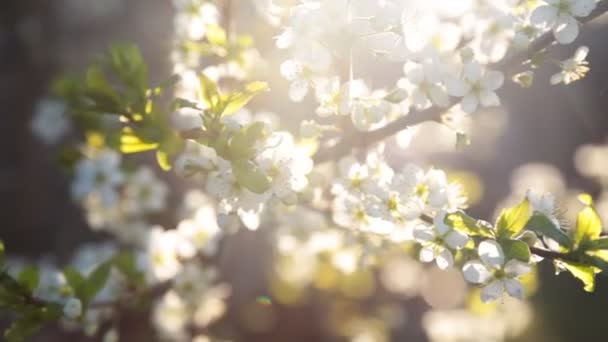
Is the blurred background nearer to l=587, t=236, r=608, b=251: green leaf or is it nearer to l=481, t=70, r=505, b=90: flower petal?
l=481, t=70, r=505, b=90: flower petal

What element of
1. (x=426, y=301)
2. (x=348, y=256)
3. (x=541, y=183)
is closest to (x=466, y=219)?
(x=348, y=256)

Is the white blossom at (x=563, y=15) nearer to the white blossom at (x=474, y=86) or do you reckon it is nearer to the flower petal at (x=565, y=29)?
the flower petal at (x=565, y=29)

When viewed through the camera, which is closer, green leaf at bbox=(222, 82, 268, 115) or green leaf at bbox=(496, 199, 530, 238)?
green leaf at bbox=(496, 199, 530, 238)

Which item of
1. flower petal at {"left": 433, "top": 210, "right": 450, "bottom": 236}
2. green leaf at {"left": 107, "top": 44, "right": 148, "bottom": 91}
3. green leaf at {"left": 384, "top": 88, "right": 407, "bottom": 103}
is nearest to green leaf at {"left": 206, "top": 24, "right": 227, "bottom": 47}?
green leaf at {"left": 107, "top": 44, "right": 148, "bottom": 91}

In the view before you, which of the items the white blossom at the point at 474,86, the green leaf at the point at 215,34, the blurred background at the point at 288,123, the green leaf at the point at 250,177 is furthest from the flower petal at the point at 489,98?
the blurred background at the point at 288,123

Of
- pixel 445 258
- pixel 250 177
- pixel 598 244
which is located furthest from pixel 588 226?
pixel 250 177

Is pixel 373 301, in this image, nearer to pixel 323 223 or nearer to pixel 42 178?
pixel 323 223
